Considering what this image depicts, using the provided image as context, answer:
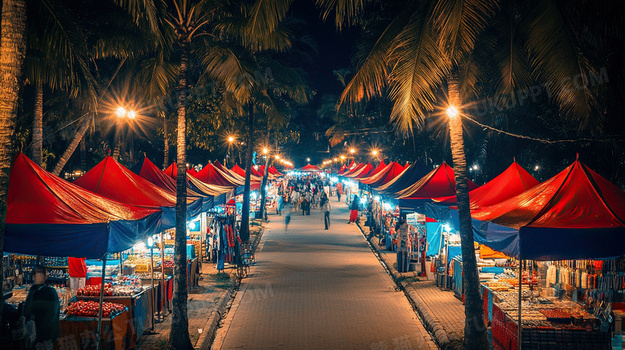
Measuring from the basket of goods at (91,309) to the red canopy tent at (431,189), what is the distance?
9.32m

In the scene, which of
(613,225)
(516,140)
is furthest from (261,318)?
(516,140)

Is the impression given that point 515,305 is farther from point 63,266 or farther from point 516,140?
point 516,140

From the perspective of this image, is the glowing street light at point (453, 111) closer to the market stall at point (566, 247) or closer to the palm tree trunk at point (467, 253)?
the palm tree trunk at point (467, 253)

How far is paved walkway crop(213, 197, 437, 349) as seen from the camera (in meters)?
10.3

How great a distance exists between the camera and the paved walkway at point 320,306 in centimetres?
1032

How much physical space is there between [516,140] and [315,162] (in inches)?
5161

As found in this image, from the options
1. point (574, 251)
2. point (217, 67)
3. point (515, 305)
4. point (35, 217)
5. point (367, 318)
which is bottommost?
point (367, 318)

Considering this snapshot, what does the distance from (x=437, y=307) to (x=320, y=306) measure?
2904mm

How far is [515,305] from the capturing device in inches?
373

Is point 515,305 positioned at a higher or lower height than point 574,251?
lower

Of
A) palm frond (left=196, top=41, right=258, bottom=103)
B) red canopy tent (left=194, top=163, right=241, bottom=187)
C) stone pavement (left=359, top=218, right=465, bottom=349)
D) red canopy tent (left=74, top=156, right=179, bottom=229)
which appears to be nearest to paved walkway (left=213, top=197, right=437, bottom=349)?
stone pavement (left=359, top=218, right=465, bottom=349)

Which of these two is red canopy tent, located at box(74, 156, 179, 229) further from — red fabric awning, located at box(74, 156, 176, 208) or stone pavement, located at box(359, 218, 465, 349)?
stone pavement, located at box(359, 218, 465, 349)

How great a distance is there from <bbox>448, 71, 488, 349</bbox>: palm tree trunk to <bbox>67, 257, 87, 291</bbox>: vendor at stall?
842cm

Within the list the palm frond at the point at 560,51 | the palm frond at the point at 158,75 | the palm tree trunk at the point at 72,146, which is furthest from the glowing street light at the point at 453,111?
the palm tree trunk at the point at 72,146
